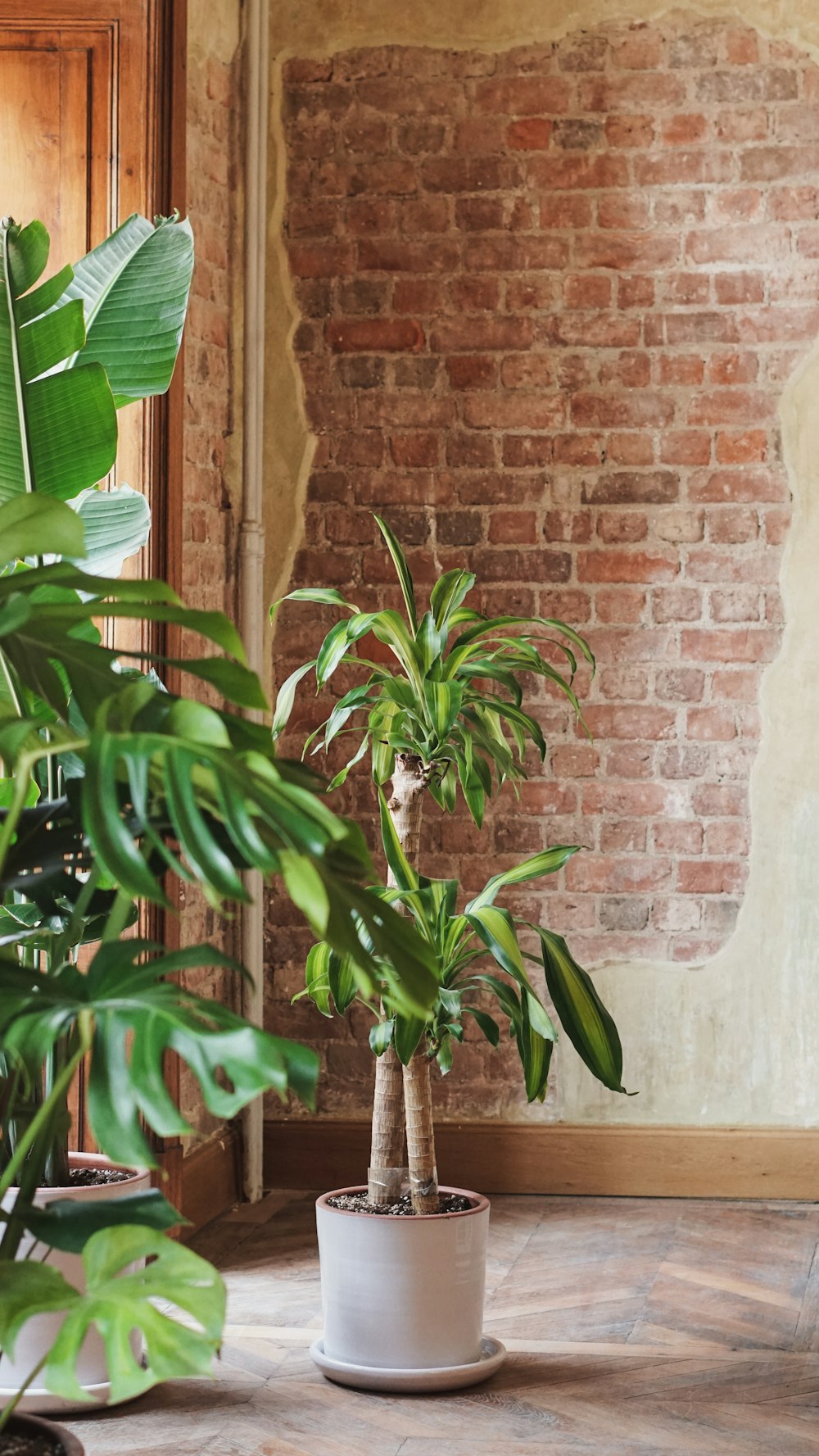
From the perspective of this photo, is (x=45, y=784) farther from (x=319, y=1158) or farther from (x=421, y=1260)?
(x=319, y=1158)

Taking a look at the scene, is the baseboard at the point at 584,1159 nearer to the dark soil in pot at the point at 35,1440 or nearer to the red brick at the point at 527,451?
the red brick at the point at 527,451

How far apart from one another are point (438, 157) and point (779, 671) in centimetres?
144

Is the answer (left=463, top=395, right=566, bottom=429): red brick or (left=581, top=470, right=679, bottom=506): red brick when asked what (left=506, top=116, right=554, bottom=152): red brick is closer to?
(left=463, top=395, right=566, bottom=429): red brick

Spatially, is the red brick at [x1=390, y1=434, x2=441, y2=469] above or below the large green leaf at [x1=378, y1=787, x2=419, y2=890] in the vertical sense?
above

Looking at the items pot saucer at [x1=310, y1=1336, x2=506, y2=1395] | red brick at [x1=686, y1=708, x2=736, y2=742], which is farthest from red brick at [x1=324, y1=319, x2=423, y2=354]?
pot saucer at [x1=310, y1=1336, x2=506, y2=1395]

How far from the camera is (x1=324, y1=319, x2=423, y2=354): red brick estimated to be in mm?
3742

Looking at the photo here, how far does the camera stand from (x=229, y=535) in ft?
11.9

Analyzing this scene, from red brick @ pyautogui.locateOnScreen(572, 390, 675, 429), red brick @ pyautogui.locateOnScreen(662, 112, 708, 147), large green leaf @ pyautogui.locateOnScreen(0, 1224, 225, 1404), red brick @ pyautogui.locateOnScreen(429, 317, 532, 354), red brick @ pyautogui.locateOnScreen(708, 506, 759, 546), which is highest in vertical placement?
red brick @ pyautogui.locateOnScreen(662, 112, 708, 147)

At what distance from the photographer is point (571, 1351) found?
2.69 meters

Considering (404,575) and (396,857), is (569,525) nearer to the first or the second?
(404,575)

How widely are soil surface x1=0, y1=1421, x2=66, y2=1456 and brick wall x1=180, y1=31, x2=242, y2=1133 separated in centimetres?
186

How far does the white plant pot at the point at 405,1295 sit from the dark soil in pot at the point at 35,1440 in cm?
110

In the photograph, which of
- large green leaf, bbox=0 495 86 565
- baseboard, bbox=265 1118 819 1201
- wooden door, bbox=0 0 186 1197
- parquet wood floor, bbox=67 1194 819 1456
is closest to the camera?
large green leaf, bbox=0 495 86 565

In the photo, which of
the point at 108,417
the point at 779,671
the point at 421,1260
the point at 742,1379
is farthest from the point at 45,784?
the point at 779,671
